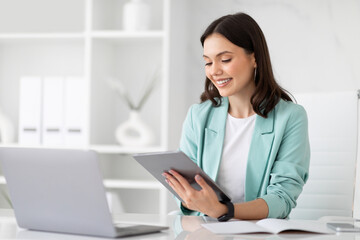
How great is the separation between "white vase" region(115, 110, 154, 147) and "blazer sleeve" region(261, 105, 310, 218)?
1.26m

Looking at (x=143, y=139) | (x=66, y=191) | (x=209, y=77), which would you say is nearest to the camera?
(x=66, y=191)

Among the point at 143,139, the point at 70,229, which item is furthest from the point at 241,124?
the point at 143,139

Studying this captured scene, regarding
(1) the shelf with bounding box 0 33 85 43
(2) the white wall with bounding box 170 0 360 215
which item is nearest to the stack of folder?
(1) the shelf with bounding box 0 33 85 43

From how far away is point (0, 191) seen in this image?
133 inches

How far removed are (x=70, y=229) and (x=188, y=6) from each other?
83.1 inches

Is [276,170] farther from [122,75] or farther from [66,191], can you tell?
[122,75]

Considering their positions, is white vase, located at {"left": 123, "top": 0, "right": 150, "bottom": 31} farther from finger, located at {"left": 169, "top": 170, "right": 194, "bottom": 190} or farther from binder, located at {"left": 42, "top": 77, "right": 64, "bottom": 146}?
finger, located at {"left": 169, "top": 170, "right": 194, "bottom": 190}

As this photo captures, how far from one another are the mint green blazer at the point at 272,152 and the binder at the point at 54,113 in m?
1.25

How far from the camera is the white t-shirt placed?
1.94 m

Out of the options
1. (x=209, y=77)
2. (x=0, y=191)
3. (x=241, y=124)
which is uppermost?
(x=209, y=77)

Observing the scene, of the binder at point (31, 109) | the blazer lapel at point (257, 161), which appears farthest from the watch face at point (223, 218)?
the binder at point (31, 109)

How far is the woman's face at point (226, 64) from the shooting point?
1.91 metres

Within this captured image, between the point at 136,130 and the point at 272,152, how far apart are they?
4.42 feet

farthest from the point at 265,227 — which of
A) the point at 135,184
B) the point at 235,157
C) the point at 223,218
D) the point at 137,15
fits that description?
the point at 137,15
